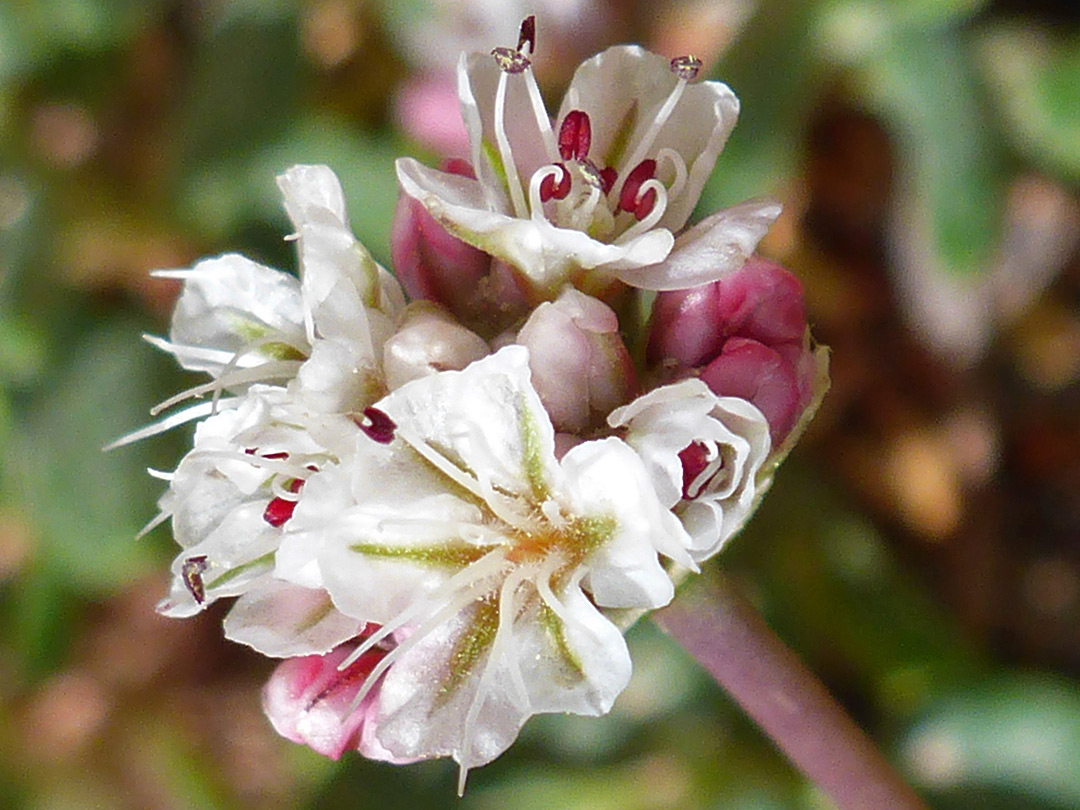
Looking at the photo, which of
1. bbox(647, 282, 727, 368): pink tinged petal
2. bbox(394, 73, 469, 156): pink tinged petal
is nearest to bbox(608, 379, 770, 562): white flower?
bbox(647, 282, 727, 368): pink tinged petal

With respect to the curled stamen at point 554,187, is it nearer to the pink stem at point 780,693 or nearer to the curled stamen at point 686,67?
the curled stamen at point 686,67

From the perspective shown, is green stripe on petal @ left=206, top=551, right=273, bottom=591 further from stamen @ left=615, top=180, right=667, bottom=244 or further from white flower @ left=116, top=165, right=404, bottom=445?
stamen @ left=615, top=180, right=667, bottom=244

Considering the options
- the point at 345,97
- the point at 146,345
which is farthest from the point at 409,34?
the point at 146,345

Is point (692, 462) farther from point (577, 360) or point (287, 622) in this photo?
point (287, 622)

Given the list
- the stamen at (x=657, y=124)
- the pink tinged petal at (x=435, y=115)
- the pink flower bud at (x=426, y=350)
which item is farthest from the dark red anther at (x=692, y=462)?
the pink tinged petal at (x=435, y=115)

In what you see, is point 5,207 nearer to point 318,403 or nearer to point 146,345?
point 146,345

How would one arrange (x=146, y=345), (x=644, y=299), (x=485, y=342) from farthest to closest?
(x=146, y=345)
(x=644, y=299)
(x=485, y=342)
